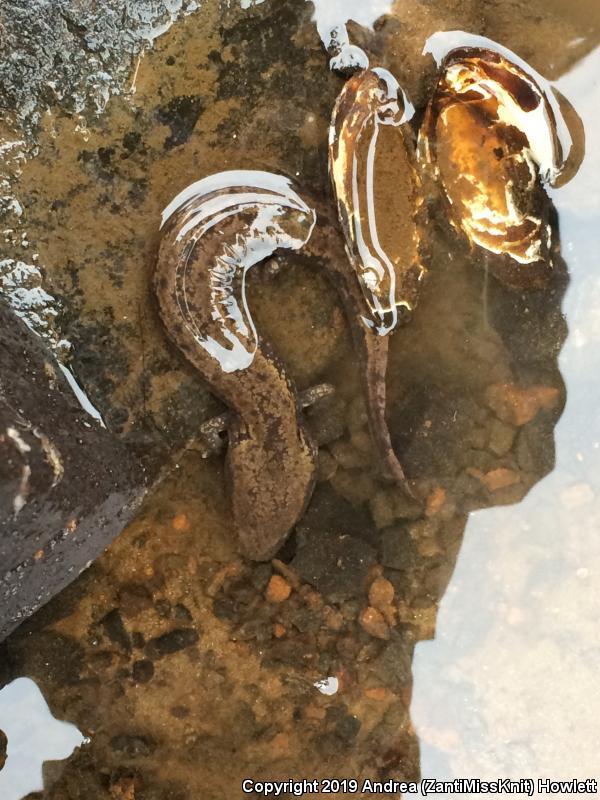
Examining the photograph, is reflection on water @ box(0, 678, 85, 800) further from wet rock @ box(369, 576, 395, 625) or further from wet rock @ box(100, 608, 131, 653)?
wet rock @ box(369, 576, 395, 625)

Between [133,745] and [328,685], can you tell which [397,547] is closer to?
[328,685]

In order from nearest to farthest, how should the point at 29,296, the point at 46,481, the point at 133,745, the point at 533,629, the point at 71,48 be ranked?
1. the point at 46,481
2. the point at 71,48
3. the point at 29,296
4. the point at 133,745
5. the point at 533,629

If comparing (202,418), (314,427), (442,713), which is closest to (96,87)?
(202,418)

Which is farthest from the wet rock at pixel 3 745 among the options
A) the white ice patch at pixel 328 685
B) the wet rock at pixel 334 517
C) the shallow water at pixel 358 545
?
the wet rock at pixel 334 517

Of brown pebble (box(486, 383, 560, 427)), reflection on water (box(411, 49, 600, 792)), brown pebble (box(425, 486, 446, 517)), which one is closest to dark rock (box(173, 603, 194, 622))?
reflection on water (box(411, 49, 600, 792))

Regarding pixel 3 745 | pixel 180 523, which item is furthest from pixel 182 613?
pixel 3 745

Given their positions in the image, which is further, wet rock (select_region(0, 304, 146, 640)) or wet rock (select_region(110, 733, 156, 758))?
wet rock (select_region(110, 733, 156, 758))

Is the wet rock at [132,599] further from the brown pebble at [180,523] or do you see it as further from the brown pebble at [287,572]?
the brown pebble at [287,572]
